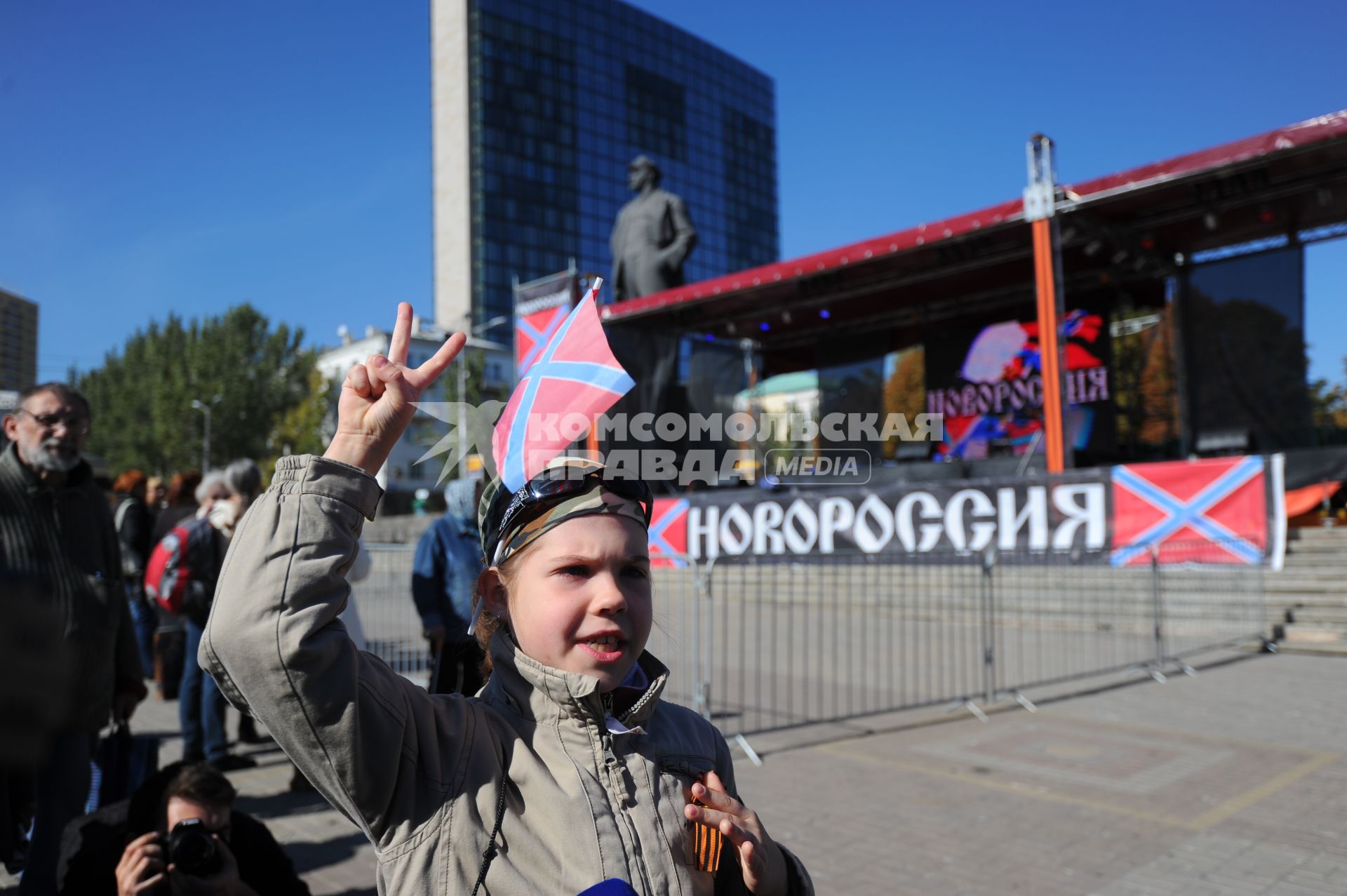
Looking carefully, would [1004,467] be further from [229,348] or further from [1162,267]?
[229,348]

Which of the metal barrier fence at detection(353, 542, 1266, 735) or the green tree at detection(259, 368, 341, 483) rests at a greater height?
the green tree at detection(259, 368, 341, 483)

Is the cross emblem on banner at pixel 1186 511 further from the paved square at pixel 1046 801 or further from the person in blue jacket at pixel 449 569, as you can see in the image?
the person in blue jacket at pixel 449 569

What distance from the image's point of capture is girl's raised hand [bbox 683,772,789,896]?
4.55ft

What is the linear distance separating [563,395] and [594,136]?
9448cm

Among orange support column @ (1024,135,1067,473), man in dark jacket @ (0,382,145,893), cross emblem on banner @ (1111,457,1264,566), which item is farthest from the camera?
orange support column @ (1024,135,1067,473)

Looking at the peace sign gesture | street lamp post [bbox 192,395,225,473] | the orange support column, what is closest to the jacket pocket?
the peace sign gesture

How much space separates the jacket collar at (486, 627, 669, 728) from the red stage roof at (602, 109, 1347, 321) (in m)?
13.9

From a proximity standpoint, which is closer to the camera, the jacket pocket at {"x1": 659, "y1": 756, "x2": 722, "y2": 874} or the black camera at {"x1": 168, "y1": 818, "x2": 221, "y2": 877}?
the jacket pocket at {"x1": 659, "y1": 756, "x2": 722, "y2": 874}

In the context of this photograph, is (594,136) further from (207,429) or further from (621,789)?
(621,789)

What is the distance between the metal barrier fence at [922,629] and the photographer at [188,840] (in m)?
4.13

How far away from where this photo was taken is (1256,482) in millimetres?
9945

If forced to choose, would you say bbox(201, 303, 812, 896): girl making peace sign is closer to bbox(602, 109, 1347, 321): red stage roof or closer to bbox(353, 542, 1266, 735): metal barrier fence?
bbox(353, 542, 1266, 735): metal barrier fence

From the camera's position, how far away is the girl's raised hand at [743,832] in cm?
139

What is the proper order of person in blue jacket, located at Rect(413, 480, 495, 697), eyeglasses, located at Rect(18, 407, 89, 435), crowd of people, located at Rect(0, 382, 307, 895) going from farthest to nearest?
person in blue jacket, located at Rect(413, 480, 495, 697)
eyeglasses, located at Rect(18, 407, 89, 435)
crowd of people, located at Rect(0, 382, 307, 895)
